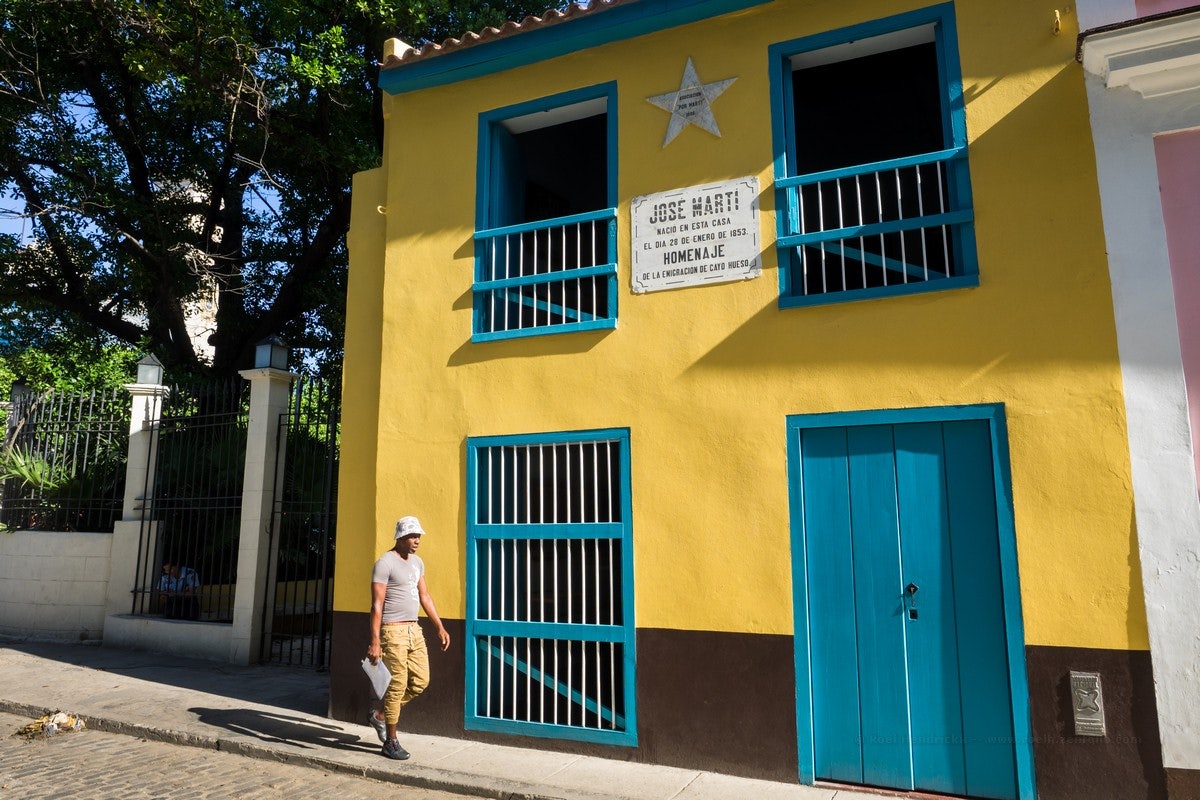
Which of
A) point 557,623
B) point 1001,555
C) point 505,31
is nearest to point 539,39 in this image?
point 505,31

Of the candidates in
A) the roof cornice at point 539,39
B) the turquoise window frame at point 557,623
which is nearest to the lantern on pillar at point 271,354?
the roof cornice at point 539,39

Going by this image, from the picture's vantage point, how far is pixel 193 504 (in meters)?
10.1

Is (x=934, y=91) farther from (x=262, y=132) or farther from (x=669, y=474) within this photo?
(x=262, y=132)

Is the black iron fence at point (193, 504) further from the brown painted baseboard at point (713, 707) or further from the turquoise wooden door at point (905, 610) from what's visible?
the turquoise wooden door at point (905, 610)

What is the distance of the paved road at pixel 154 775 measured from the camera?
5309 millimetres

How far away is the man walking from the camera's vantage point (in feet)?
19.6

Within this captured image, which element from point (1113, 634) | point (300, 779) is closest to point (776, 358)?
point (1113, 634)

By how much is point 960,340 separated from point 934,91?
3.57 meters

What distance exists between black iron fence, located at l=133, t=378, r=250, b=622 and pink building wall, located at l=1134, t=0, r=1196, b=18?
30.1 ft

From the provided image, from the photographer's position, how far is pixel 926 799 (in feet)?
16.4

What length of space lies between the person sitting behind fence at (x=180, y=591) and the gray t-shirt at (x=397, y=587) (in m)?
4.98

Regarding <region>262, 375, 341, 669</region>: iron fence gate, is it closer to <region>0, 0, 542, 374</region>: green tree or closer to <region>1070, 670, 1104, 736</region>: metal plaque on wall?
<region>0, 0, 542, 374</region>: green tree

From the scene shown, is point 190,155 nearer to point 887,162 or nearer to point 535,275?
point 535,275

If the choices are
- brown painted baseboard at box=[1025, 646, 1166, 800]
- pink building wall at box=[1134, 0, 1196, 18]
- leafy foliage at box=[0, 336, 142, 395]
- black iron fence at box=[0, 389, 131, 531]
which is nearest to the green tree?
leafy foliage at box=[0, 336, 142, 395]
